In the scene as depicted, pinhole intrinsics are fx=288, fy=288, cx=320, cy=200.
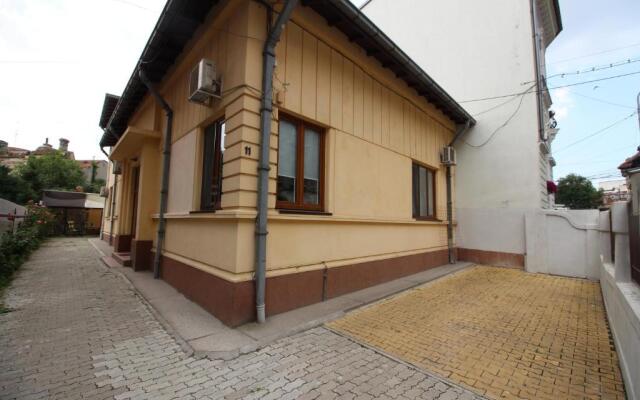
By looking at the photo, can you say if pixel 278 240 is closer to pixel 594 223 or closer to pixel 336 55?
pixel 336 55

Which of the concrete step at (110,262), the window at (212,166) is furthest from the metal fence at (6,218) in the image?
the window at (212,166)

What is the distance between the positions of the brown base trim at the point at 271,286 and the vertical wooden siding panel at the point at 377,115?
253cm

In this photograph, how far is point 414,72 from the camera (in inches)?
244

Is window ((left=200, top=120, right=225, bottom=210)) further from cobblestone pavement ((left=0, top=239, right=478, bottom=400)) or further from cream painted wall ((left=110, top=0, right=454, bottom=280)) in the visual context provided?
cobblestone pavement ((left=0, top=239, right=478, bottom=400))

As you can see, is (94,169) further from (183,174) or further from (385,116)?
(385,116)

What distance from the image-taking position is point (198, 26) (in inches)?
195

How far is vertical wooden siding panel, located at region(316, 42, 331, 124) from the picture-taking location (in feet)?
15.5

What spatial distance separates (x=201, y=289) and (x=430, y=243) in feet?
19.1

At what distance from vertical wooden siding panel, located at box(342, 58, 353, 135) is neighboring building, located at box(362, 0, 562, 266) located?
5.52 m

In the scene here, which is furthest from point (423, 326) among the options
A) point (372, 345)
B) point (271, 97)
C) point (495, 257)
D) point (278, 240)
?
point (495, 257)

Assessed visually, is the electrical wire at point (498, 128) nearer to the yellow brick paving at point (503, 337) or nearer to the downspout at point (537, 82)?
the downspout at point (537, 82)

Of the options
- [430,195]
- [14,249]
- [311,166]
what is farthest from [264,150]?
[14,249]

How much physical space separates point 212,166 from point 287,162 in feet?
4.40

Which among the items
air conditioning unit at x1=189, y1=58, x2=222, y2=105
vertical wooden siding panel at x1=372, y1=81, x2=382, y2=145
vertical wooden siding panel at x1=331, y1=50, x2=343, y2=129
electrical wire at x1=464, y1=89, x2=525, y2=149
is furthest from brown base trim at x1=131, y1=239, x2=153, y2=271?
electrical wire at x1=464, y1=89, x2=525, y2=149
